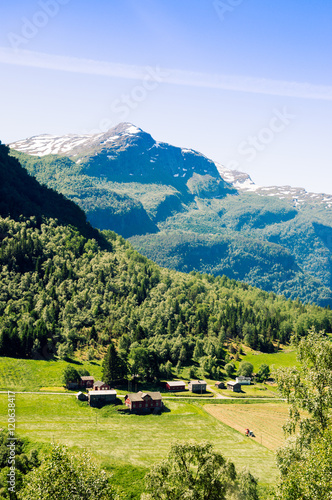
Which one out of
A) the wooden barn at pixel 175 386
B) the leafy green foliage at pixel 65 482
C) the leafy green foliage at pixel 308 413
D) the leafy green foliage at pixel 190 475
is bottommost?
the wooden barn at pixel 175 386

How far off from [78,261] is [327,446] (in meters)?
173

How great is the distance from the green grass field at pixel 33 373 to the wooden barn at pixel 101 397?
510 inches

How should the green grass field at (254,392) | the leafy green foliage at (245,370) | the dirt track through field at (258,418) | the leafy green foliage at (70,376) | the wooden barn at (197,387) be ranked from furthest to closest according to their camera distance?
the leafy green foliage at (245,370) < the green grass field at (254,392) < the wooden barn at (197,387) < the leafy green foliage at (70,376) < the dirt track through field at (258,418)

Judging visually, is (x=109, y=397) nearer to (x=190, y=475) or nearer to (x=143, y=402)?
(x=143, y=402)

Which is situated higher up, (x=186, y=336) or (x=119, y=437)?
(x=186, y=336)

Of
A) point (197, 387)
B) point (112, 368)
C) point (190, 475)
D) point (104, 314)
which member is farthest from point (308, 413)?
point (104, 314)

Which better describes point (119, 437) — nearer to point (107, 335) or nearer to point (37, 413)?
point (37, 413)

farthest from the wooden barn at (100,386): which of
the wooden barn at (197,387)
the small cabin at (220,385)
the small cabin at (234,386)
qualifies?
the small cabin at (234,386)

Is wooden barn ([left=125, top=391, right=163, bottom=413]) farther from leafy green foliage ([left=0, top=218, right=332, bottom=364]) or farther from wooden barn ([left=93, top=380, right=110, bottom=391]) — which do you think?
leafy green foliage ([left=0, top=218, right=332, bottom=364])

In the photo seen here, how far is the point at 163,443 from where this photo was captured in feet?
252

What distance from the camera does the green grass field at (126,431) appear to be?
224ft

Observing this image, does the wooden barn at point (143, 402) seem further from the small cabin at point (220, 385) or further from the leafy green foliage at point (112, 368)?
the small cabin at point (220, 385)

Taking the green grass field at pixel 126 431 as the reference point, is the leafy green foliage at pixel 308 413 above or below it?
above

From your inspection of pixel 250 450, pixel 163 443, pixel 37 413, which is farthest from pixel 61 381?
pixel 250 450
